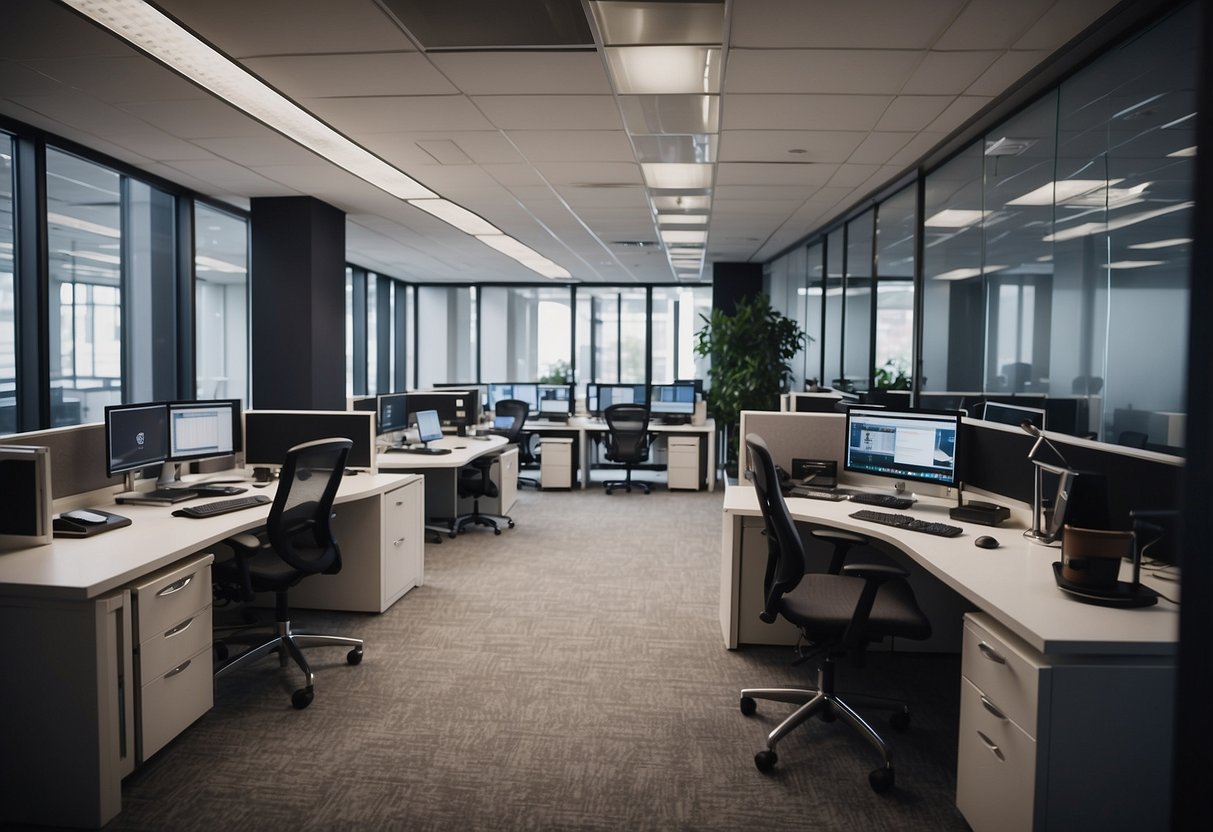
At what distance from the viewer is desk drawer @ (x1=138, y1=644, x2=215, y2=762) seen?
2.26m

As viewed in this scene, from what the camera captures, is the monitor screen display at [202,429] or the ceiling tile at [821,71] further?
the monitor screen display at [202,429]

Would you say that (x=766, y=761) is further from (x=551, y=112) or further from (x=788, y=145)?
(x=788, y=145)

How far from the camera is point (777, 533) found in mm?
2498

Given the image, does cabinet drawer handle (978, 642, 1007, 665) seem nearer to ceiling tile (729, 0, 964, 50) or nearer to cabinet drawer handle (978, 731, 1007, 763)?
cabinet drawer handle (978, 731, 1007, 763)

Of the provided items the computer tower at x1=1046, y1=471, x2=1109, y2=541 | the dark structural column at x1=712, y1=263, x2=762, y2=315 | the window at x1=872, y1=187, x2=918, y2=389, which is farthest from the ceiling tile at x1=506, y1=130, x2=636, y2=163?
the dark structural column at x1=712, y1=263, x2=762, y2=315

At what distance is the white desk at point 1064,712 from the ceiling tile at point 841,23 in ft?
6.17

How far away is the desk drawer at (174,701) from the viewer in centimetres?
226

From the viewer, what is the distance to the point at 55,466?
2.89 metres

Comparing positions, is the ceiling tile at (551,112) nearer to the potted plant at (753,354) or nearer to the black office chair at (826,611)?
the black office chair at (826,611)

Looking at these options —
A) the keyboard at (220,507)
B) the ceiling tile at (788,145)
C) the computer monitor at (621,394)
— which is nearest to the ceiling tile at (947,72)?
the ceiling tile at (788,145)

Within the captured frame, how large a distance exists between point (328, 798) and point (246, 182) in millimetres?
4355

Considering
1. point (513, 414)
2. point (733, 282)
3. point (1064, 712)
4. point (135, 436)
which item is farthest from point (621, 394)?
point (1064, 712)

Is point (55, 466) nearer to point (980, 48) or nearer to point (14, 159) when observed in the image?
point (14, 159)

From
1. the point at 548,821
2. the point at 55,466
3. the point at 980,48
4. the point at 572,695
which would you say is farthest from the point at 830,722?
the point at 55,466
